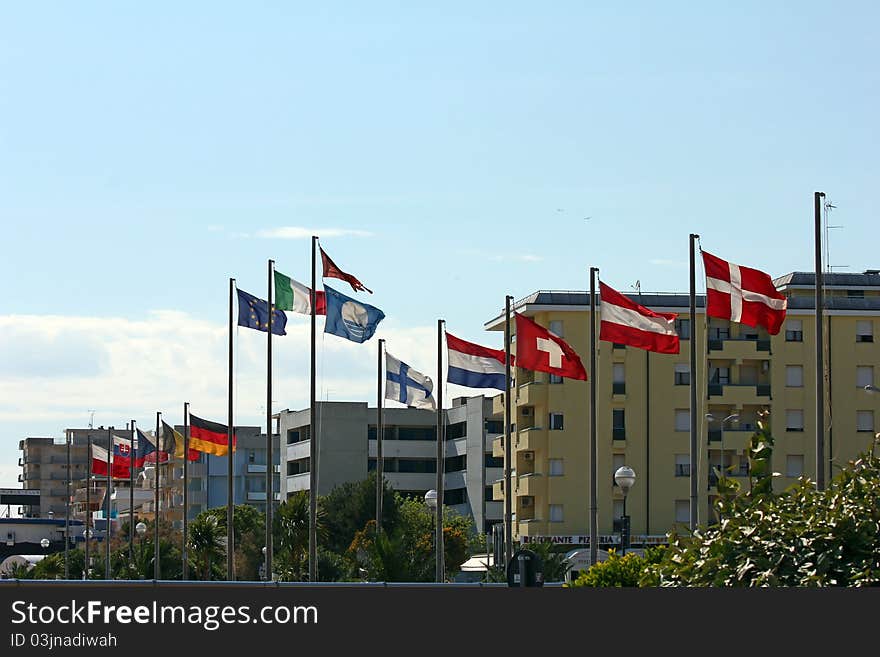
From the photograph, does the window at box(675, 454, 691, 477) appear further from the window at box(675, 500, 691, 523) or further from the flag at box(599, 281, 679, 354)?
the flag at box(599, 281, 679, 354)

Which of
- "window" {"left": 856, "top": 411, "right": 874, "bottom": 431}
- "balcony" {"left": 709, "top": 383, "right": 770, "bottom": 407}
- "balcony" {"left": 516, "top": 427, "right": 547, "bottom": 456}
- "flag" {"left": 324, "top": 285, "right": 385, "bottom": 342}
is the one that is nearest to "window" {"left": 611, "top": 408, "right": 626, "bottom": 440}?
"balcony" {"left": 516, "top": 427, "right": 547, "bottom": 456}

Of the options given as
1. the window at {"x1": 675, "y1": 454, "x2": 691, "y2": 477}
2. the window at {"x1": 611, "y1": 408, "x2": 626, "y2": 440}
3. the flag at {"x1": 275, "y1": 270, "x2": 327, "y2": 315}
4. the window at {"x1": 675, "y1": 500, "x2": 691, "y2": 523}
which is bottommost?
the window at {"x1": 675, "y1": 500, "x2": 691, "y2": 523}

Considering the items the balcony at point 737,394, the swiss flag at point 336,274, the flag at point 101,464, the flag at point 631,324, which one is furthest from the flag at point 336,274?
the balcony at point 737,394

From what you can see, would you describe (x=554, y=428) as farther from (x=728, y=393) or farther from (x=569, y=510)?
(x=728, y=393)

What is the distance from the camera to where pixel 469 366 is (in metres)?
45.8

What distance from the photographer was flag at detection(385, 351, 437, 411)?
164 ft

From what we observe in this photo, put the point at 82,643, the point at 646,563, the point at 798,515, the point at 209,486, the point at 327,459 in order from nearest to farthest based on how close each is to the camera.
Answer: the point at 82,643 → the point at 798,515 → the point at 646,563 → the point at 327,459 → the point at 209,486

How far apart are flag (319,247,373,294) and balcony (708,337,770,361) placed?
46836 mm

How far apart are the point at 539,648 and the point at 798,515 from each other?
6.21m

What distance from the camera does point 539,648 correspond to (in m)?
13.1

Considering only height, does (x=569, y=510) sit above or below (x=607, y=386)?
below

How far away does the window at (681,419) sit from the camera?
297 ft

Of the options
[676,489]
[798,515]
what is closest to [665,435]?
[676,489]

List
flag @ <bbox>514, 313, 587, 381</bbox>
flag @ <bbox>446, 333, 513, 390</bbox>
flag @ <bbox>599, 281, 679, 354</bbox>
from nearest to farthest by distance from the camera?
flag @ <bbox>599, 281, 679, 354</bbox>
flag @ <bbox>514, 313, 587, 381</bbox>
flag @ <bbox>446, 333, 513, 390</bbox>
